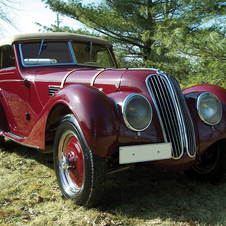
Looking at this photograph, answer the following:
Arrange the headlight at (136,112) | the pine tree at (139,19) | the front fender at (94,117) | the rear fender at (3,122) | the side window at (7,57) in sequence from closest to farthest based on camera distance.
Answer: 1. the front fender at (94,117)
2. the headlight at (136,112)
3. the side window at (7,57)
4. the rear fender at (3,122)
5. the pine tree at (139,19)

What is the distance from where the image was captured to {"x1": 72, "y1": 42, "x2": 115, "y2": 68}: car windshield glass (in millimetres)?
3873

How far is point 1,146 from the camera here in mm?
4539

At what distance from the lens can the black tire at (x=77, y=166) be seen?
7.21ft

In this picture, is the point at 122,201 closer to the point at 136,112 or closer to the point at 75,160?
the point at 75,160

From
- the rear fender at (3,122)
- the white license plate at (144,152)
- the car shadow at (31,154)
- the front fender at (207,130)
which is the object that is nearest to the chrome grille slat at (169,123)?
the white license plate at (144,152)

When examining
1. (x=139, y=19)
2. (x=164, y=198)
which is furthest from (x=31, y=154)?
(x=139, y=19)

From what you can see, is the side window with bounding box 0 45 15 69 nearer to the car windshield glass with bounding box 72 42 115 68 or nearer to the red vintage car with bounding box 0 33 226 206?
the red vintage car with bounding box 0 33 226 206

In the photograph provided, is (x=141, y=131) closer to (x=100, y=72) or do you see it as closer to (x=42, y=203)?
(x=100, y=72)

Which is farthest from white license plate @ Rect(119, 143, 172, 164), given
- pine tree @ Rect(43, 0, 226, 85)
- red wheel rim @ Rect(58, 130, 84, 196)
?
pine tree @ Rect(43, 0, 226, 85)

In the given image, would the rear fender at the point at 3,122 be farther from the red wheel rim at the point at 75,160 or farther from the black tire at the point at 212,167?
the black tire at the point at 212,167

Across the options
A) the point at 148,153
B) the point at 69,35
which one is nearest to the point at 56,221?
the point at 148,153

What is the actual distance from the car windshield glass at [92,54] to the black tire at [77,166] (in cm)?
158

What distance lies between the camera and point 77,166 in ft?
8.02

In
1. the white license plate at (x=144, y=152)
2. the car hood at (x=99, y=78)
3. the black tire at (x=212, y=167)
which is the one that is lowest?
the black tire at (x=212, y=167)
